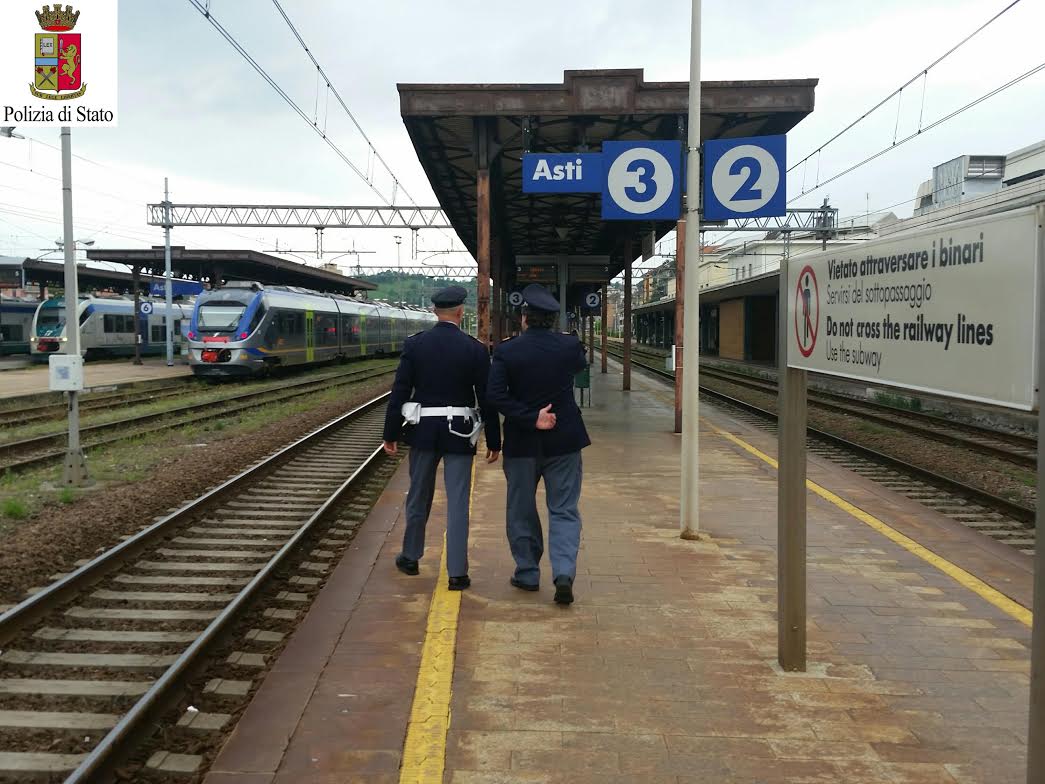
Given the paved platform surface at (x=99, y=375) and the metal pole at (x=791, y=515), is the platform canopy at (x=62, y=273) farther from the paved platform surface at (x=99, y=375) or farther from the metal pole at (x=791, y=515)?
the metal pole at (x=791, y=515)

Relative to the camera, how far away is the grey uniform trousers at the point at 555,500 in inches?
186

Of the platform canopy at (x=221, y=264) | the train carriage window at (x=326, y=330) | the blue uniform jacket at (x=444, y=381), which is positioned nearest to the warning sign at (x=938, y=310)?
the blue uniform jacket at (x=444, y=381)

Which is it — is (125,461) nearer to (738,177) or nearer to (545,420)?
(545,420)

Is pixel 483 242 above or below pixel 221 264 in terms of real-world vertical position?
below

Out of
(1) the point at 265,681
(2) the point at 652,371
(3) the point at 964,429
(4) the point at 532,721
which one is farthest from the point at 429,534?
(2) the point at 652,371

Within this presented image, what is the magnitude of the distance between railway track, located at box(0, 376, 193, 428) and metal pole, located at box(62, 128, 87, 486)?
22.4 feet

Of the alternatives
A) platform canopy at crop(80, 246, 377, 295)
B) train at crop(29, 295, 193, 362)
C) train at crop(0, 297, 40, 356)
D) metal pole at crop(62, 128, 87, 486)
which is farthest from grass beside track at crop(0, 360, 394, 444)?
train at crop(0, 297, 40, 356)

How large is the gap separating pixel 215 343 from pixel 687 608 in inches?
785

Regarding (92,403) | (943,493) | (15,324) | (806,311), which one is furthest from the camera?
(15,324)

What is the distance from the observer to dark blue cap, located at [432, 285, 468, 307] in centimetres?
497

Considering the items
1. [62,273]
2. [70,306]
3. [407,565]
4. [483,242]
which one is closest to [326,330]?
[62,273]

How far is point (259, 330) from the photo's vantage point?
74.8 feet

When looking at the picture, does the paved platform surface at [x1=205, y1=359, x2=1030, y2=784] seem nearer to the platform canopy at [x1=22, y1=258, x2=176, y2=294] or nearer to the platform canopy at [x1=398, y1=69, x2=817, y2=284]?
the platform canopy at [x1=398, y1=69, x2=817, y2=284]

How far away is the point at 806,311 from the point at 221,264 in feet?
114
